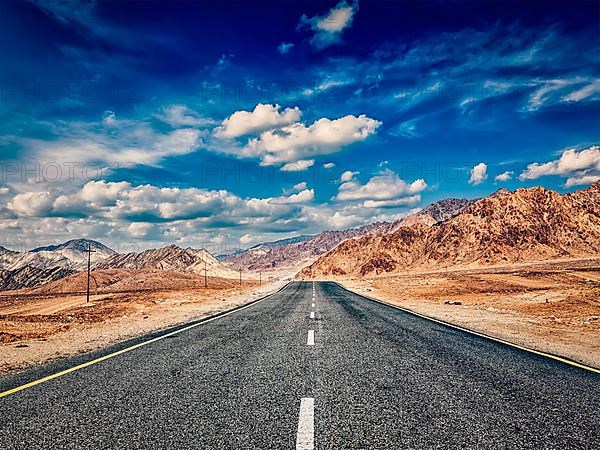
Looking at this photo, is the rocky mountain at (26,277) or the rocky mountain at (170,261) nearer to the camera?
the rocky mountain at (26,277)

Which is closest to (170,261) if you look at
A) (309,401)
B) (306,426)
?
(309,401)

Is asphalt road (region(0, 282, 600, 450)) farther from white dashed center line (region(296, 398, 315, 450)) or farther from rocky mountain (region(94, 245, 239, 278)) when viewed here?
rocky mountain (region(94, 245, 239, 278))

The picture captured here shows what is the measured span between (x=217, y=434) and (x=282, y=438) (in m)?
0.69

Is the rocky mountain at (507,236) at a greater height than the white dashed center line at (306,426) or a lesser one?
greater

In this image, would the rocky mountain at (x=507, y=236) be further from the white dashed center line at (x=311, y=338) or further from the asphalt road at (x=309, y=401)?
the asphalt road at (x=309, y=401)

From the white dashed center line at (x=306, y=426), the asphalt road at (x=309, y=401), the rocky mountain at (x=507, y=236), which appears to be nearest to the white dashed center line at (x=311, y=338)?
the asphalt road at (x=309, y=401)

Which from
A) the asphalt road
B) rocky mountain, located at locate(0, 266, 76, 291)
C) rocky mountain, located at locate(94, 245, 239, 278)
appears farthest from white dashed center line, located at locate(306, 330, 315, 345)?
rocky mountain, located at locate(94, 245, 239, 278)

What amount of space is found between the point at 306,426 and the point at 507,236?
11094cm

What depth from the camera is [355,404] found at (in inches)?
195

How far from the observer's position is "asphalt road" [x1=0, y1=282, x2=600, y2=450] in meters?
3.93

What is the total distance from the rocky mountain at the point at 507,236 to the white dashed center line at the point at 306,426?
10030 centimetres

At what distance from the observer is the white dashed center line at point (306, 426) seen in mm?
3727

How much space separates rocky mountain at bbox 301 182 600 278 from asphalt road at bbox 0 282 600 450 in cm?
9729

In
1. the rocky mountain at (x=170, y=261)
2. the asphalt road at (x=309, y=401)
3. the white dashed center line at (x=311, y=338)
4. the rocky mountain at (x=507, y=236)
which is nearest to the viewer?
the asphalt road at (x=309, y=401)
